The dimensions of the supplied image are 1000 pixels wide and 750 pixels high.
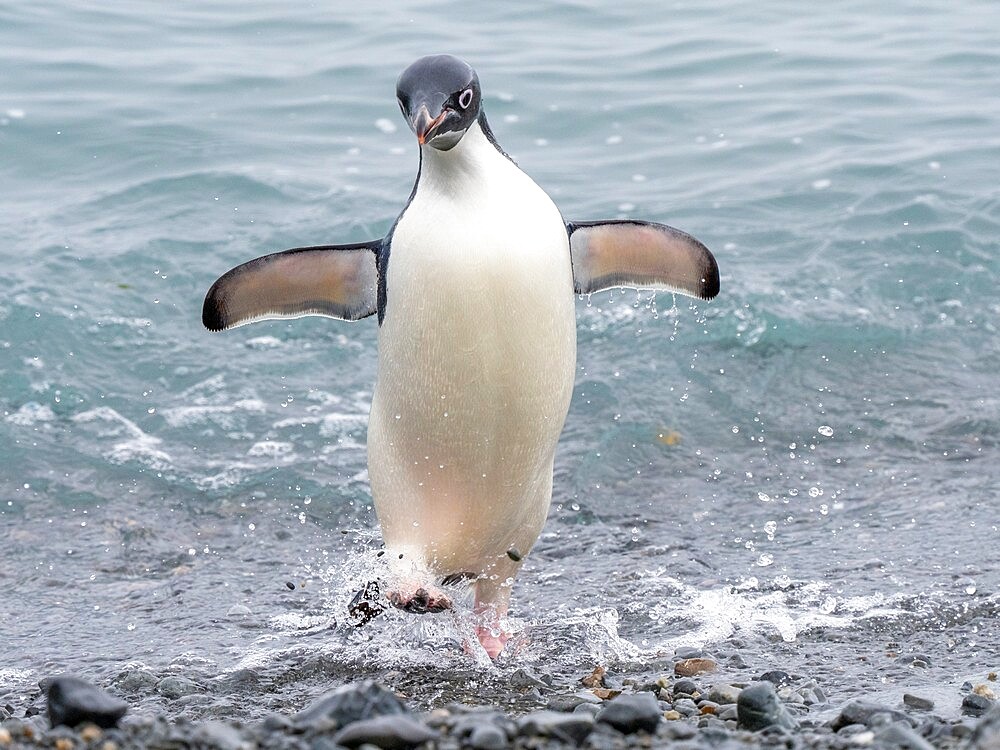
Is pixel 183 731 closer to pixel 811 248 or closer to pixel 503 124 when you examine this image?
pixel 811 248

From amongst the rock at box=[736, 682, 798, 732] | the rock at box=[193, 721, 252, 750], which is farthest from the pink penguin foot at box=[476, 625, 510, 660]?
the rock at box=[193, 721, 252, 750]

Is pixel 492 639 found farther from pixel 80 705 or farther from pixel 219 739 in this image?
pixel 219 739

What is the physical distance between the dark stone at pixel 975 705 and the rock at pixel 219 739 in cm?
181

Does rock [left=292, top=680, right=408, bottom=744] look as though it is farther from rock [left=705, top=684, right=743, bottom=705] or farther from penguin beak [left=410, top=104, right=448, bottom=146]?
penguin beak [left=410, top=104, right=448, bottom=146]

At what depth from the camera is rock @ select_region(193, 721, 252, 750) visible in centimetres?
266

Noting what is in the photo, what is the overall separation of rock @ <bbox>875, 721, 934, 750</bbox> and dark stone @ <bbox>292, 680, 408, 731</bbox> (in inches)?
38.0

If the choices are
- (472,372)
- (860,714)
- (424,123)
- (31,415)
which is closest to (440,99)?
(424,123)

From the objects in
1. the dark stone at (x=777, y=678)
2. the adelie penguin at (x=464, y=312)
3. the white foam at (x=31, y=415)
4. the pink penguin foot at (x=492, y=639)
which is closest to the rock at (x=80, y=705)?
the adelie penguin at (x=464, y=312)

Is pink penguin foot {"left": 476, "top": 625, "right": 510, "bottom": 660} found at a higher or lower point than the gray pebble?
lower

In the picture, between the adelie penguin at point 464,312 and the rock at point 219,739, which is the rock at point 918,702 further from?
the rock at point 219,739

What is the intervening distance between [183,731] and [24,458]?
3.94 m

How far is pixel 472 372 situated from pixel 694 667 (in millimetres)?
1046

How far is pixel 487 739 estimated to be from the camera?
8.86 feet

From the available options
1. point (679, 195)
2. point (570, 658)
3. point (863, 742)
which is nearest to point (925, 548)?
point (570, 658)
